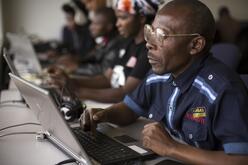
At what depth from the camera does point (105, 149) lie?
1156 millimetres

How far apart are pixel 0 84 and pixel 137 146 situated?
1.29m

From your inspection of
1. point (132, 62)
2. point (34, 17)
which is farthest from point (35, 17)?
point (132, 62)

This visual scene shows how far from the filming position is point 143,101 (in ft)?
5.00

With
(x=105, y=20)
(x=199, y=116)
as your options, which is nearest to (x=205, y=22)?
(x=199, y=116)

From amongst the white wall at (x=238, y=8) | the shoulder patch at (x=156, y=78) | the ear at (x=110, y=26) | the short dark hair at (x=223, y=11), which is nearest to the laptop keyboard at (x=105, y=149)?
the shoulder patch at (x=156, y=78)

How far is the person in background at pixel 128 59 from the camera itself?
1.97 m

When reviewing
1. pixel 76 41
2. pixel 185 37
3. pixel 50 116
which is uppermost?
pixel 185 37

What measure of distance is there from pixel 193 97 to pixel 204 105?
6cm

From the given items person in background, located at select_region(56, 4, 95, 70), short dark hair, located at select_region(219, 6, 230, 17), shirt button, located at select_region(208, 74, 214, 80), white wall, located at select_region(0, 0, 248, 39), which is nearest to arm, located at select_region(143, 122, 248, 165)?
shirt button, located at select_region(208, 74, 214, 80)

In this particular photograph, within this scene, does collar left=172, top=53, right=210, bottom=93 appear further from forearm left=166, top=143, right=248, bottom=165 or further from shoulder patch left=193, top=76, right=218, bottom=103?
forearm left=166, top=143, right=248, bottom=165

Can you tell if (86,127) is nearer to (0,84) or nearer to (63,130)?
(63,130)

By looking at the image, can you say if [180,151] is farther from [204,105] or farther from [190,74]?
[190,74]

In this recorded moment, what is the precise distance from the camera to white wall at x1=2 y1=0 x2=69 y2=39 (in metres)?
6.01

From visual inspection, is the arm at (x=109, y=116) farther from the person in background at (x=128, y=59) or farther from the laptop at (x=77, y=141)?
the person in background at (x=128, y=59)
